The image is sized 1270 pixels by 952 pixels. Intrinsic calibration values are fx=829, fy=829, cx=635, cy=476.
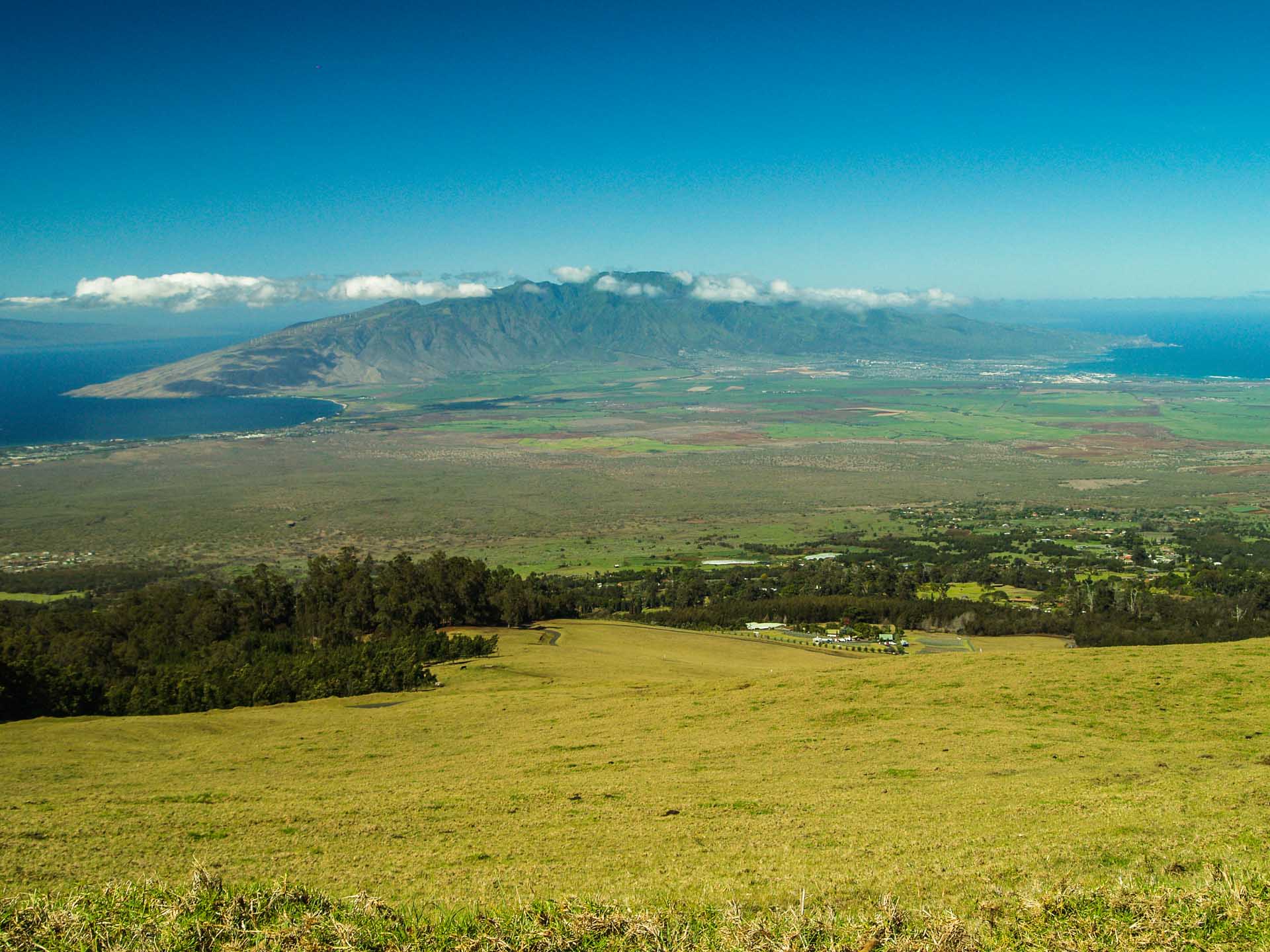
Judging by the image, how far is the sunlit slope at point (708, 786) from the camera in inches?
411

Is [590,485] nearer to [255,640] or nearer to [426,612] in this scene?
[426,612]

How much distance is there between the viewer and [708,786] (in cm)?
1555

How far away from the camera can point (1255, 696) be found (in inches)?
832

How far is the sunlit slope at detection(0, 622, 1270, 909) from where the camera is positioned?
1043 centimetres

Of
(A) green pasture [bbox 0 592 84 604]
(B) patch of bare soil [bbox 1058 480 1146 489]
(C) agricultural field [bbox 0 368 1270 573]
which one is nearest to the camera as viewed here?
(A) green pasture [bbox 0 592 84 604]

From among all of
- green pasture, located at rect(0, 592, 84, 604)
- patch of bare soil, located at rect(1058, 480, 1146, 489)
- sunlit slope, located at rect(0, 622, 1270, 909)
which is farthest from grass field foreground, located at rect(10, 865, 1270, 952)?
patch of bare soil, located at rect(1058, 480, 1146, 489)

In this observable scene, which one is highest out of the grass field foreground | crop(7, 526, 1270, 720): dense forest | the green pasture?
the grass field foreground

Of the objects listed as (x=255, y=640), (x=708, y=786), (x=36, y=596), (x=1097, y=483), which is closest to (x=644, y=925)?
(x=708, y=786)

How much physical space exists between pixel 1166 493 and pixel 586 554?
86101 mm

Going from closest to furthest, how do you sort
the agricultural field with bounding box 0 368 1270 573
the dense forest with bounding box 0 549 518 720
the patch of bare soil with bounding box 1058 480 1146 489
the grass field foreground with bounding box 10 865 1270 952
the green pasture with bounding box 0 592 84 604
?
the grass field foreground with bounding box 10 865 1270 952 < the dense forest with bounding box 0 549 518 720 < the green pasture with bounding box 0 592 84 604 < the agricultural field with bounding box 0 368 1270 573 < the patch of bare soil with bounding box 1058 480 1146 489

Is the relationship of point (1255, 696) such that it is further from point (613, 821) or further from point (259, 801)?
point (259, 801)

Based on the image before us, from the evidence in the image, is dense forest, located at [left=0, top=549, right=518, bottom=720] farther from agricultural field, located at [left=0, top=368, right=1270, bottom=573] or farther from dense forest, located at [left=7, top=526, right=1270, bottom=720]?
agricultural field, located at [left=0, top=368, right=1270, bottom=573]

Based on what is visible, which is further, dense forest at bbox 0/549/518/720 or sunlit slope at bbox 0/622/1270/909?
dense forest at bbox 0/549/518/720

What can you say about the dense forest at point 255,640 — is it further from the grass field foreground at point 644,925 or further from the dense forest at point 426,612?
the grass field foreground at point 644,925
